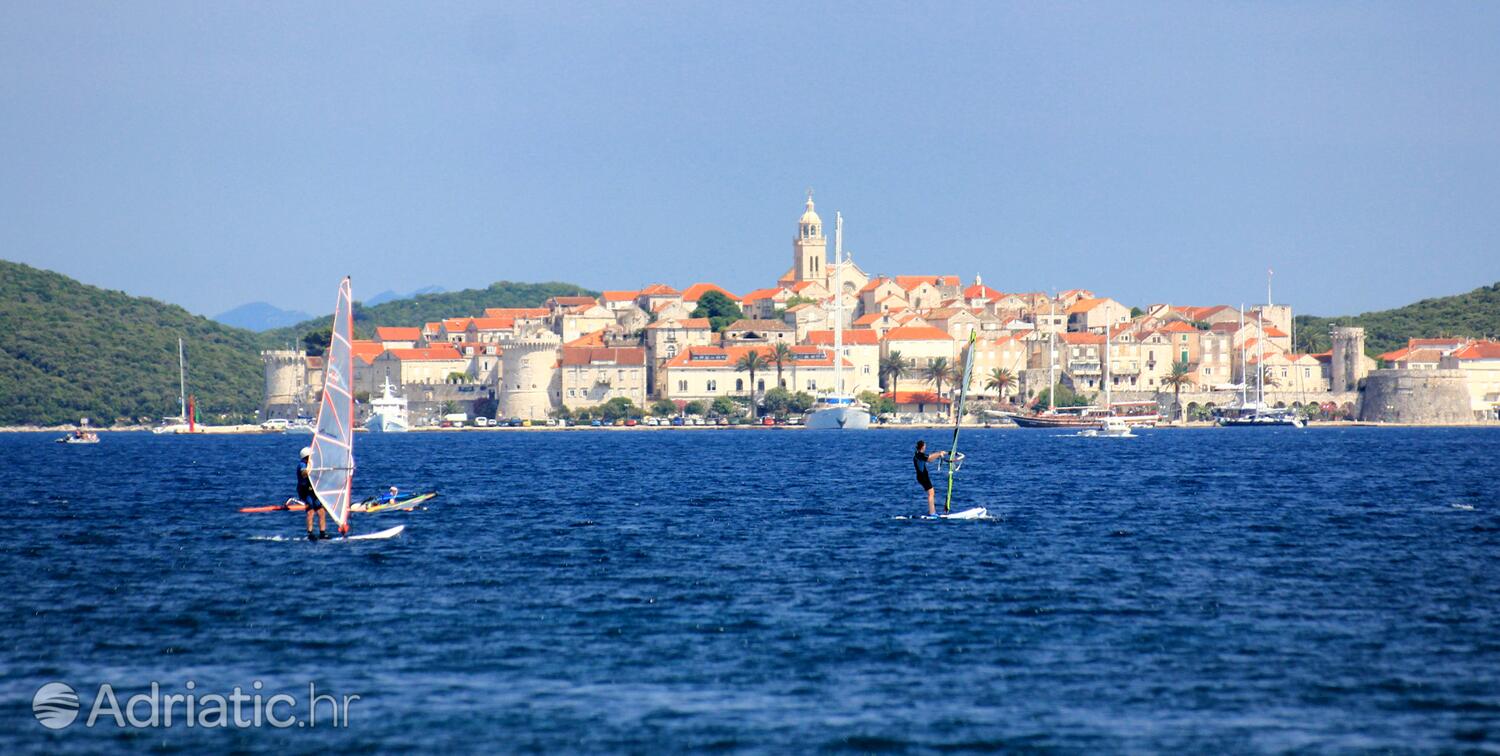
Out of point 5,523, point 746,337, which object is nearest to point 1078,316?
point 746,337

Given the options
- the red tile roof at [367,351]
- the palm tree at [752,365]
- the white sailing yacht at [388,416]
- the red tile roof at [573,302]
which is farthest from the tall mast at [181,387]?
the palm tree at [752,365]

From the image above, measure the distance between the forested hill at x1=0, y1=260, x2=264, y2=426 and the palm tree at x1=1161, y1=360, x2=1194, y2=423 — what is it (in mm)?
93615

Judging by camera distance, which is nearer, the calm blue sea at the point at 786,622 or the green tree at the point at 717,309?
the calm blue sea at the point at 786,622

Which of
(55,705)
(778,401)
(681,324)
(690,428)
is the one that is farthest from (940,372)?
(55,705)

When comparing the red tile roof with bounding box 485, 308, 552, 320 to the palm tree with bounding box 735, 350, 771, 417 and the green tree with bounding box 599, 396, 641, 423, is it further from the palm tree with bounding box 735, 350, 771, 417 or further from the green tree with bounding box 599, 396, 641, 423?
the palm tree with bounding box 735, 350, 771, 417

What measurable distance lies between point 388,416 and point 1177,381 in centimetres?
7162

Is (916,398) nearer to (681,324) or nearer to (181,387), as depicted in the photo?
(681,324)

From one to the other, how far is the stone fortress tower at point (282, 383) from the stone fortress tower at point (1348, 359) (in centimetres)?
10019

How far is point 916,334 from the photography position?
163625mm

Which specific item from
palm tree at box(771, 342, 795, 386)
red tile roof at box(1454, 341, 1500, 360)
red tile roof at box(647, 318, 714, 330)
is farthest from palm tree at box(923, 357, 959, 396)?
red tile roof at box(1454, 341, 1500, 360)

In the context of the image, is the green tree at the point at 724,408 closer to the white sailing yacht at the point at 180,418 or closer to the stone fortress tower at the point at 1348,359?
the white sailing yacht at the point at 180,418

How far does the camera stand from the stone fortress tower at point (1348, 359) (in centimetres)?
16188

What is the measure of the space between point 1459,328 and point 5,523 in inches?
7288

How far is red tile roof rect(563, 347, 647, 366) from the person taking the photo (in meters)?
160
